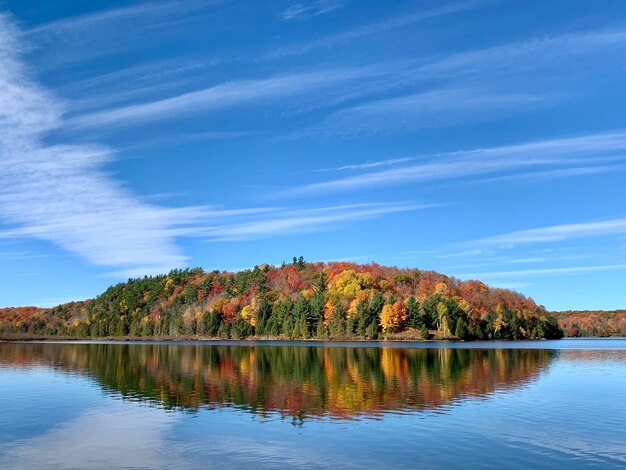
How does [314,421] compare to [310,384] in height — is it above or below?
below

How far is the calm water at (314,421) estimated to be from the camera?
1282 inches

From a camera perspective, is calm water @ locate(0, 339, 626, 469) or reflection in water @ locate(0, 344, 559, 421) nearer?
calm water @ locate(0, 339, 626, 469)

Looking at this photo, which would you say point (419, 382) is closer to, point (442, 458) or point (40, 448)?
point (442, 458)

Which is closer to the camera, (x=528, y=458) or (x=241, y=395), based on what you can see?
(x=528, y=458)

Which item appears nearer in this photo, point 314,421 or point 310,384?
point 314,421

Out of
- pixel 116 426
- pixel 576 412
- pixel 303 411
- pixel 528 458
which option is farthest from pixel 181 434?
pixel 576 412

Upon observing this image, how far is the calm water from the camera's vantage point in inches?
1282

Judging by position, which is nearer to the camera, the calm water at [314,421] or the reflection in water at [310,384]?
the calm water at [314,421]

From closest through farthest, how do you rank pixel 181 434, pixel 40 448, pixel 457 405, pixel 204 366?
pixel 40 448
pixel 181 434
pixel 457 405
pixel 204 366

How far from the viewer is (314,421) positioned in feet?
143

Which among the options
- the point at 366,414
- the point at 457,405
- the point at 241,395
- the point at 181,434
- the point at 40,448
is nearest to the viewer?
the point at 40,448

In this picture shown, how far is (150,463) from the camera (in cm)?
3123

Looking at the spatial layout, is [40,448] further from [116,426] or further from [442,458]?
[442,458]

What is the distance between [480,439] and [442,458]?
19.3 ft
